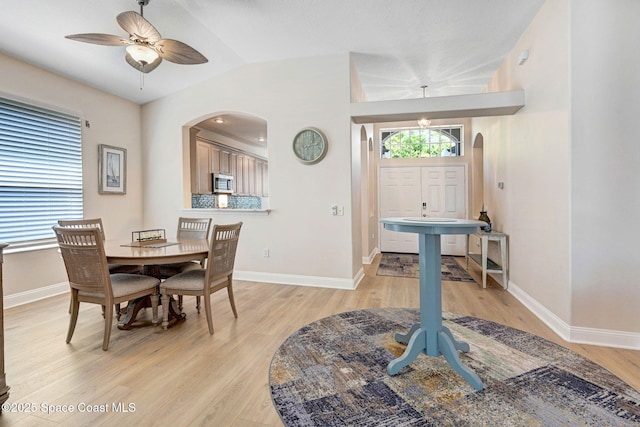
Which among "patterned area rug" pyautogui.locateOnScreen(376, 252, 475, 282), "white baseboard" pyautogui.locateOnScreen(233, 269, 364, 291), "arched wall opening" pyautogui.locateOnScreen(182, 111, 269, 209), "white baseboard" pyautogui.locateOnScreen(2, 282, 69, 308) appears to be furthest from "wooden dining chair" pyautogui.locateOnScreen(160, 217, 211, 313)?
"patterned area rug" pyautogui.locateOnScreen(376, 252, 475, 282)

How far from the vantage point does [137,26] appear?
2.25 meters

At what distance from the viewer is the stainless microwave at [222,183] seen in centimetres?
593

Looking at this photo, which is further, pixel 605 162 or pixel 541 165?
pixel 541 165

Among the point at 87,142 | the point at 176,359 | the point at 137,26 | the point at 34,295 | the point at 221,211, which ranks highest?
the point at 137,26

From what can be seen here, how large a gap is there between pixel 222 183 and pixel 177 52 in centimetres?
372

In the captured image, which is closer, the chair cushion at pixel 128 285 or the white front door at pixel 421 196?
the chair cushion at pixel 128 285

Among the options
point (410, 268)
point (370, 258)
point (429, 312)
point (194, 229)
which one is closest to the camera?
point (429, 312)

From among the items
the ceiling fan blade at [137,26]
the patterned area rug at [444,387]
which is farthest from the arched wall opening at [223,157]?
the patterned area rug at [444,387]

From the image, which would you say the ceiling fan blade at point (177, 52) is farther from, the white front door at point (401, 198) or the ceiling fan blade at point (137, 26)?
the white front door at point (401, 198)

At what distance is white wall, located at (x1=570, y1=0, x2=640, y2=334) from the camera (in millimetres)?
2164

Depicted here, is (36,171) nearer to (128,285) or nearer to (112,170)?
(112,170)

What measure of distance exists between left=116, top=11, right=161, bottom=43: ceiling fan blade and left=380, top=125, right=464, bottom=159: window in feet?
16.0

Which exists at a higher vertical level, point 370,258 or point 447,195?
point 447,195

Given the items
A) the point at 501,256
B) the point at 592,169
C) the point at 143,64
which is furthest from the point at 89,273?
the point at 501,256
